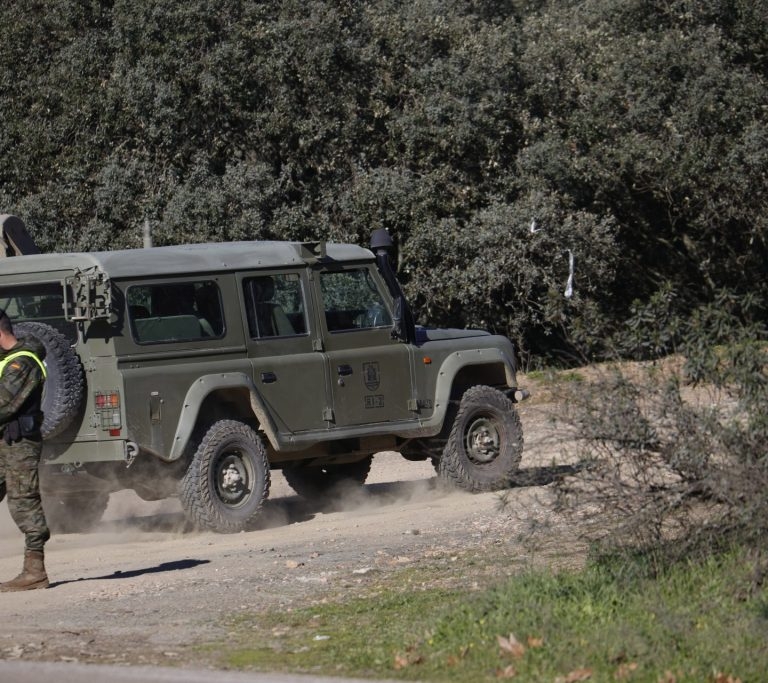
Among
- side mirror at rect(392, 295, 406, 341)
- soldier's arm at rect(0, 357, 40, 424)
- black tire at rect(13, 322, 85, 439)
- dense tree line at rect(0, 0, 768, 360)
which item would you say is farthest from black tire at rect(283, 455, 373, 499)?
dense tree line at rect(0, 0, 768, 360)

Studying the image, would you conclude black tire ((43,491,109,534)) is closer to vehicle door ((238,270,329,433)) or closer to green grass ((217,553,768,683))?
vehicle door ((238,270,329,433))

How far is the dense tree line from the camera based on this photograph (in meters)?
22.8

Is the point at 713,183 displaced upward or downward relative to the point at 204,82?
downward

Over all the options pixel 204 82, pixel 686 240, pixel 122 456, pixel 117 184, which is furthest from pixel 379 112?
pixel 122 456

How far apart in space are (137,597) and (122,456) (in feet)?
6.72

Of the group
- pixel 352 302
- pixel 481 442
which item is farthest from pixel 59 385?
pixel 481 442

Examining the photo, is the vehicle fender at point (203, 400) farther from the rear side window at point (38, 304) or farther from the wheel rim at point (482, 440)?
the wheel rim at point (482, 440)

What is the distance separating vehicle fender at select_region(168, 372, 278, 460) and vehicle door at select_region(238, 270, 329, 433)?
12 cm

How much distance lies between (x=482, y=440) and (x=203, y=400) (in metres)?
3.02

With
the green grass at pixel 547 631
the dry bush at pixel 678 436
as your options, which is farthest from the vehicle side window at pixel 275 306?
the dry bush at pixel 678 436

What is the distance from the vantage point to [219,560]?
9.55 metres

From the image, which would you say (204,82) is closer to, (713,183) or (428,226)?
(428,226)

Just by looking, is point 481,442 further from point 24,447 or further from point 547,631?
point 547,631

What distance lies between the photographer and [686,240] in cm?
2558
